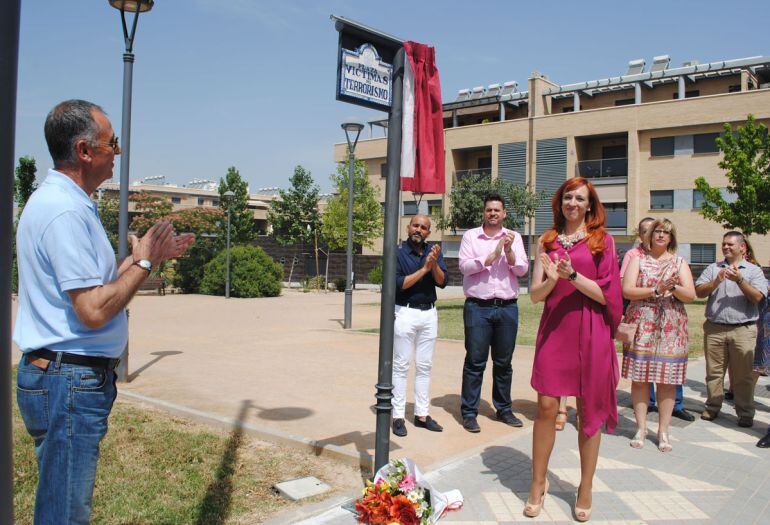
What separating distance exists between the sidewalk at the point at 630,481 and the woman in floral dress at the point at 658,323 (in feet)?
1.36

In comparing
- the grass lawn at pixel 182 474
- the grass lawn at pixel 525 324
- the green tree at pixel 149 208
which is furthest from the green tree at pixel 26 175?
the grass lawn at pixel 182 474

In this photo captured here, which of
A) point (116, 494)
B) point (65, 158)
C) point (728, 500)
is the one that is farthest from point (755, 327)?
point (65, 158)

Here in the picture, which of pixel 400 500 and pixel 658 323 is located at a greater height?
pixel 658 323

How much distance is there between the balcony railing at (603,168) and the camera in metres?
40.1

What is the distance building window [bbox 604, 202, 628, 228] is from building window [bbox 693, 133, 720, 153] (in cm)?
523

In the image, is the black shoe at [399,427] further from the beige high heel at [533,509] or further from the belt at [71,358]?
the belt at [71,358]

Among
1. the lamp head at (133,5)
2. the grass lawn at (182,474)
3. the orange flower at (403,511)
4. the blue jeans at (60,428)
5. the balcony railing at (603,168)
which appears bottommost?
the grass lawn at (182,474)

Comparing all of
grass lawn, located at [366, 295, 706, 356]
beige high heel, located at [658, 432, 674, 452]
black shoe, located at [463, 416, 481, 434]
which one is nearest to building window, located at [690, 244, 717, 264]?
grass lawn, located at [366, 295, 706, 356]

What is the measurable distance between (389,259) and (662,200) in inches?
1532

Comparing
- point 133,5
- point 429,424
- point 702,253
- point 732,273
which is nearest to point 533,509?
point 429,424

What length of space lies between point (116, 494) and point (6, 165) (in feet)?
10.6

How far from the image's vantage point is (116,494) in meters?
4.29

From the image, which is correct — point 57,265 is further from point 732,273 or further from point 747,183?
point 747,183

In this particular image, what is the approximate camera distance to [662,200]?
128 ft
